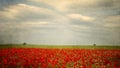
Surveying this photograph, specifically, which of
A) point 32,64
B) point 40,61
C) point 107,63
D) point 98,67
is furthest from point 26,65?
point 107,63

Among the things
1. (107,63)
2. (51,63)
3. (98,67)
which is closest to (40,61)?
(51,63)

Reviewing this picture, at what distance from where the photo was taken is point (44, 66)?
9758mm

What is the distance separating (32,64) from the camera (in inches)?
403

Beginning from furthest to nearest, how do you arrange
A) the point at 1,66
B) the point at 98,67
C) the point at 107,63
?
the point at 107,63 < the point at 98,67 < the point at 1,66

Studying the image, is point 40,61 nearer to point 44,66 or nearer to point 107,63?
point 44,66

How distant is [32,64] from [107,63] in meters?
4.28

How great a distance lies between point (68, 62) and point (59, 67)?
1.59 meters

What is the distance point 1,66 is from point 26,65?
3.95ft

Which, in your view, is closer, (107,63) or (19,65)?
(19,65)

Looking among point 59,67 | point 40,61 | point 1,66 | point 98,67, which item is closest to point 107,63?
point 98,67

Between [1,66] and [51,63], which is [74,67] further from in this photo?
[1,66]

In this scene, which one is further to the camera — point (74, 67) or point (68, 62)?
point (68, 62)

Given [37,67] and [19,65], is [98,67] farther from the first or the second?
[19,65]

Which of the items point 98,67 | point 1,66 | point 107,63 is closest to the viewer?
point 1,66
